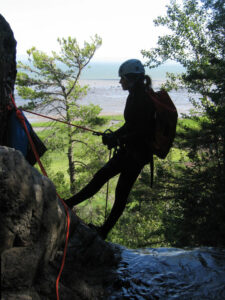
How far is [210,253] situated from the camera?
4.22m

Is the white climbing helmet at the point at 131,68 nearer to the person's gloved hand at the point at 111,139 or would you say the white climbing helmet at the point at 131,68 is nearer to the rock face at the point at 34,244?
the person's gloved hand at the point at 111,139

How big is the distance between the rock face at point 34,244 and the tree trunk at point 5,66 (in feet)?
3.57

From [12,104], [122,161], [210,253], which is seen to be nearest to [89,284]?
[122,161]

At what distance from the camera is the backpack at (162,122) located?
3.49 m

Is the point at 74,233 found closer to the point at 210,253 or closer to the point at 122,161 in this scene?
the point at 122,161

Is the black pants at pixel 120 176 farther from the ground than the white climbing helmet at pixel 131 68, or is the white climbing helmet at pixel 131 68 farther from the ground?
the white climbing helmet at pixel 131 68

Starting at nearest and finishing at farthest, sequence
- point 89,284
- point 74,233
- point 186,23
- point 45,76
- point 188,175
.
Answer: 1. point 89,284
2. point 74,233
3. point 188,175
4. point 45,76
5. point 186,23

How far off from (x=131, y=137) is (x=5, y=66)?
1.74 meters

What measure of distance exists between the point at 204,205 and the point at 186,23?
17460 mm

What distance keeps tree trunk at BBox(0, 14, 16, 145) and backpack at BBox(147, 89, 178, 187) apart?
5.64ft

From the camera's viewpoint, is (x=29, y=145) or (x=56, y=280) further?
(x=29, y=145)

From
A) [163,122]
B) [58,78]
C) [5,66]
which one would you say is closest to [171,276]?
[163,122]

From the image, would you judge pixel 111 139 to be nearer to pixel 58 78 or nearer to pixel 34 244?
pixel 34 244

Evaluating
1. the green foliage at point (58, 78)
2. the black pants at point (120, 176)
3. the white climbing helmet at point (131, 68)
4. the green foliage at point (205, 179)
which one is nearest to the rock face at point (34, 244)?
the black pants at point (120, 176)
